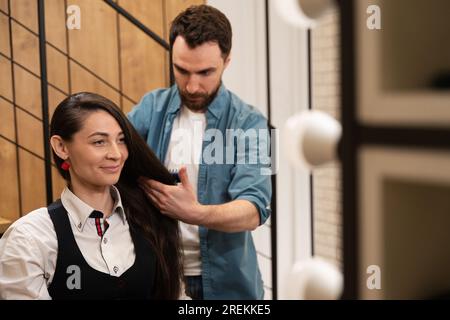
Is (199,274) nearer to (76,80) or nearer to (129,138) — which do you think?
Answer: (129,138)

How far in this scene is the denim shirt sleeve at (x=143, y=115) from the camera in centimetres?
116

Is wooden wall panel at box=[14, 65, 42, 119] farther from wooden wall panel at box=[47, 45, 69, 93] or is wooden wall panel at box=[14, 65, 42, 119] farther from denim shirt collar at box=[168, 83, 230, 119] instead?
denim shirt collar at box=[168, 83, 230, 119]

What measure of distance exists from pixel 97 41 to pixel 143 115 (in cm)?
18

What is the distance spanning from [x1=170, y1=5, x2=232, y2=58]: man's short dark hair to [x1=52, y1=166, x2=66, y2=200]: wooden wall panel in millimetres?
385

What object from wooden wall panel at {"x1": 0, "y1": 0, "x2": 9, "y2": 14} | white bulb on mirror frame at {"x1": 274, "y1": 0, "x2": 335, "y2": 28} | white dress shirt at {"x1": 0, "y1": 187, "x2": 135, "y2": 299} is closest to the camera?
white bulb on mirror frame at {"x1": 274, "y1": 0, "x2": 335, "y2": 28}

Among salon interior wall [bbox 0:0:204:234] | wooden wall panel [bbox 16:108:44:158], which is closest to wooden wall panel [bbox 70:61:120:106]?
salon interior wall [bbox 0:0:204:234]

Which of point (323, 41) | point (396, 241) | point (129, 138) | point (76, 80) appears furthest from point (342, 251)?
point (76, 80)

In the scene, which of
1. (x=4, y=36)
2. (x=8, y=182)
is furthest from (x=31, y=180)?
(x=4, y=36)

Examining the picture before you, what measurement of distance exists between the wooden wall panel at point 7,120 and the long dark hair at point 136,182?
0.35 ft

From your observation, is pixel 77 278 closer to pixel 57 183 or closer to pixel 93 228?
pixel 93 228

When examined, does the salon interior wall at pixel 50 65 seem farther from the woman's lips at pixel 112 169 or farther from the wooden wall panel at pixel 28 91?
the woman's lips at pixel 112 169

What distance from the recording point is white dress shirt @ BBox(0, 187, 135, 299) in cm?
99

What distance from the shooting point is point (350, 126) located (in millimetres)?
158

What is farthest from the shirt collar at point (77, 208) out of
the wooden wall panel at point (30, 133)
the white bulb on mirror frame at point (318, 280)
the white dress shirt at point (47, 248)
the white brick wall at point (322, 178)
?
the white bulb on mirror frame at point (318, 280)
